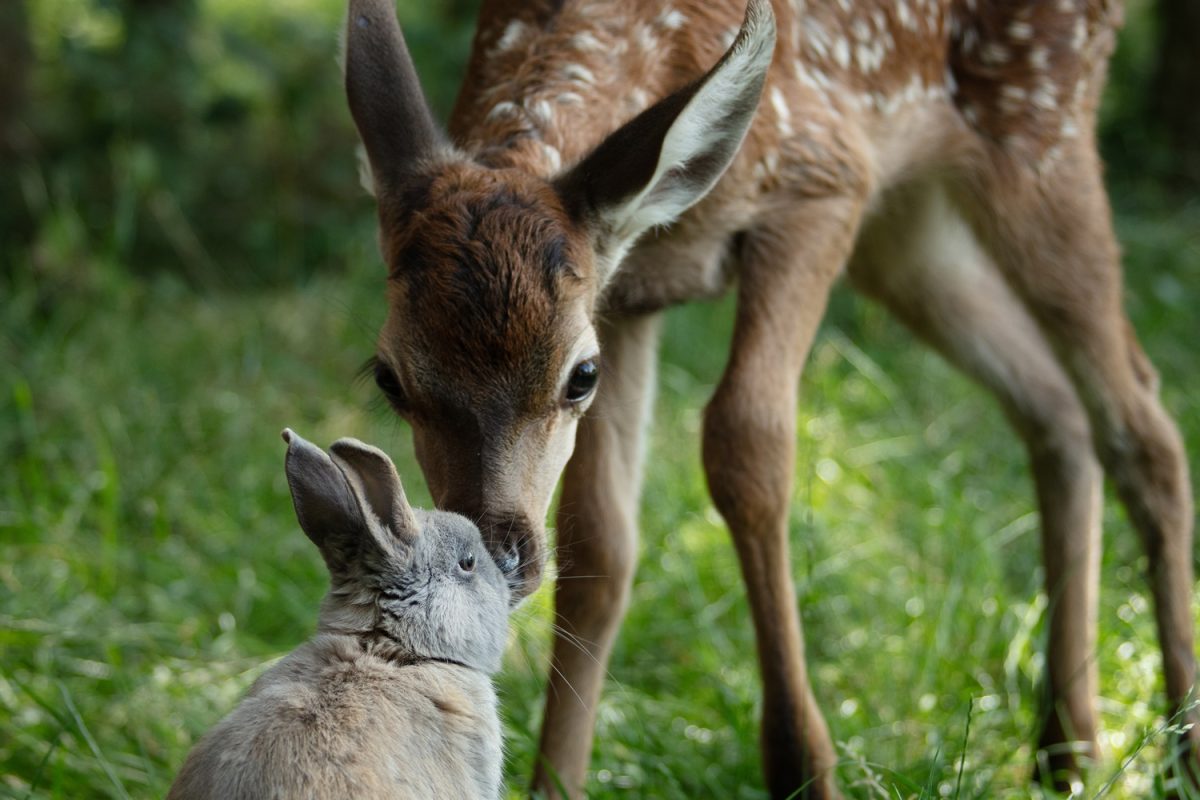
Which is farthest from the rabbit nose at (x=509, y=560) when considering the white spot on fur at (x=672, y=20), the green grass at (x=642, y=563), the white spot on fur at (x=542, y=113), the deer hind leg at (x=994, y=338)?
the deer hind leg at (x=994, y=338)

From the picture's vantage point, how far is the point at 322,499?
8.00 ft

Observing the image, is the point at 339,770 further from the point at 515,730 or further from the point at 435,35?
the point at 435,35

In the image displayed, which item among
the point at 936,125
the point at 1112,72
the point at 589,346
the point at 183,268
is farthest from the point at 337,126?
the point at 589,346

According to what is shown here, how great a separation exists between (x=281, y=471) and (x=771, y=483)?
243 cm

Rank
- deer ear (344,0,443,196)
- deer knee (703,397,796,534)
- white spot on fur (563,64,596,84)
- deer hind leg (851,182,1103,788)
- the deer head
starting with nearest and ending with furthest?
1. the deer head
2. deer ear (344,0,443,196)
3. deer knee (703,397,796,534)
4. white spot on fur (563,64,596,84)
5. deer hind leg (851,182,1103,788)

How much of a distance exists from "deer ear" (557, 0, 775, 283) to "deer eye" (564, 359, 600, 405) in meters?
0.29

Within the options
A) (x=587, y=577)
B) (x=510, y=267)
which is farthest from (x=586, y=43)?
(x=587, y=577)

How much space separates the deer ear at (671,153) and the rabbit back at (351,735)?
1085 millimetres

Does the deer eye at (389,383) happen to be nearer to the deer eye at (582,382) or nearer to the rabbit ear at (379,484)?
the deer eye at (582,382)

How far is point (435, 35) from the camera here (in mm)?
7605

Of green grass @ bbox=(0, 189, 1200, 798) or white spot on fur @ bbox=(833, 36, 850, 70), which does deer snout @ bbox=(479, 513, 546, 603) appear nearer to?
green grass @ bbox=(0, 189, 1200, 798)

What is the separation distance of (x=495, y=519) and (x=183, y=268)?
5878 mm

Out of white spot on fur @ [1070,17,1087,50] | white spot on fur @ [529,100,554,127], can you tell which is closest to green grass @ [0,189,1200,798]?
white spot on fur @ [529,100,554,127]

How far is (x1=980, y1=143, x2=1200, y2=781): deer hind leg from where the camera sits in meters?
4.16
